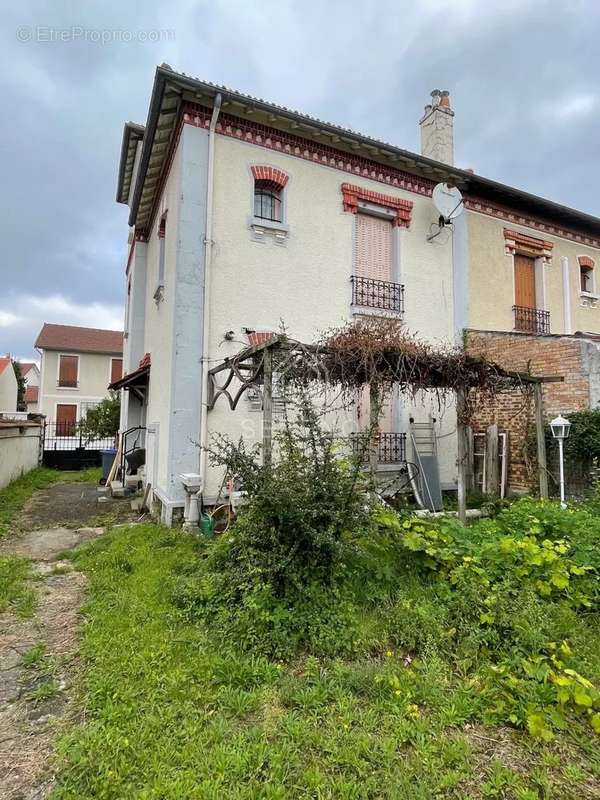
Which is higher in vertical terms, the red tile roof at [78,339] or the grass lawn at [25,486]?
the red tile roof at [78,339]

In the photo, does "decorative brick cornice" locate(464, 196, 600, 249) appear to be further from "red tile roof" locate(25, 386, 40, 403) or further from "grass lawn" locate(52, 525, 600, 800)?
"red tile roof" locate(25, 386, 40, 403)

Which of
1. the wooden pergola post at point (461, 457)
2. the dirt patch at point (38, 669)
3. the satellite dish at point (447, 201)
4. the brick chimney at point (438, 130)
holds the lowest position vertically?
the dirt patch at point (38, 669)

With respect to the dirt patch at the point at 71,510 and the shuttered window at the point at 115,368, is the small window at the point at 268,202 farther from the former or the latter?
the shuttered window at the point at 115,368

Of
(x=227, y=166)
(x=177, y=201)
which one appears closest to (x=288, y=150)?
(x=227, y=166)

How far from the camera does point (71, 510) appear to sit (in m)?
8.84

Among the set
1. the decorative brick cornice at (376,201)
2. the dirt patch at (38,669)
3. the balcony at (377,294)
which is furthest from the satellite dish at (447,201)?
the dirt patch at (38,669)

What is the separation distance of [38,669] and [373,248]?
8.41 m

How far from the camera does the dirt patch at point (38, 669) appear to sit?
90.0 inches

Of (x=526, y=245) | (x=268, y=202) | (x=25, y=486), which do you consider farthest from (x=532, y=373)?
(x=25, y=486)

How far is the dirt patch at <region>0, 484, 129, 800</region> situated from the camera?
2.29 m

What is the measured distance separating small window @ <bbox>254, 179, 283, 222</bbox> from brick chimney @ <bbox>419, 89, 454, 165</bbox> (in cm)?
509

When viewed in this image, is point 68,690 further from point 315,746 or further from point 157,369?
point 157,369

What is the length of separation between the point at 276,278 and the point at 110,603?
568cm

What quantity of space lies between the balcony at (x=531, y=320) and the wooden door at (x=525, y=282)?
165 millimetres
